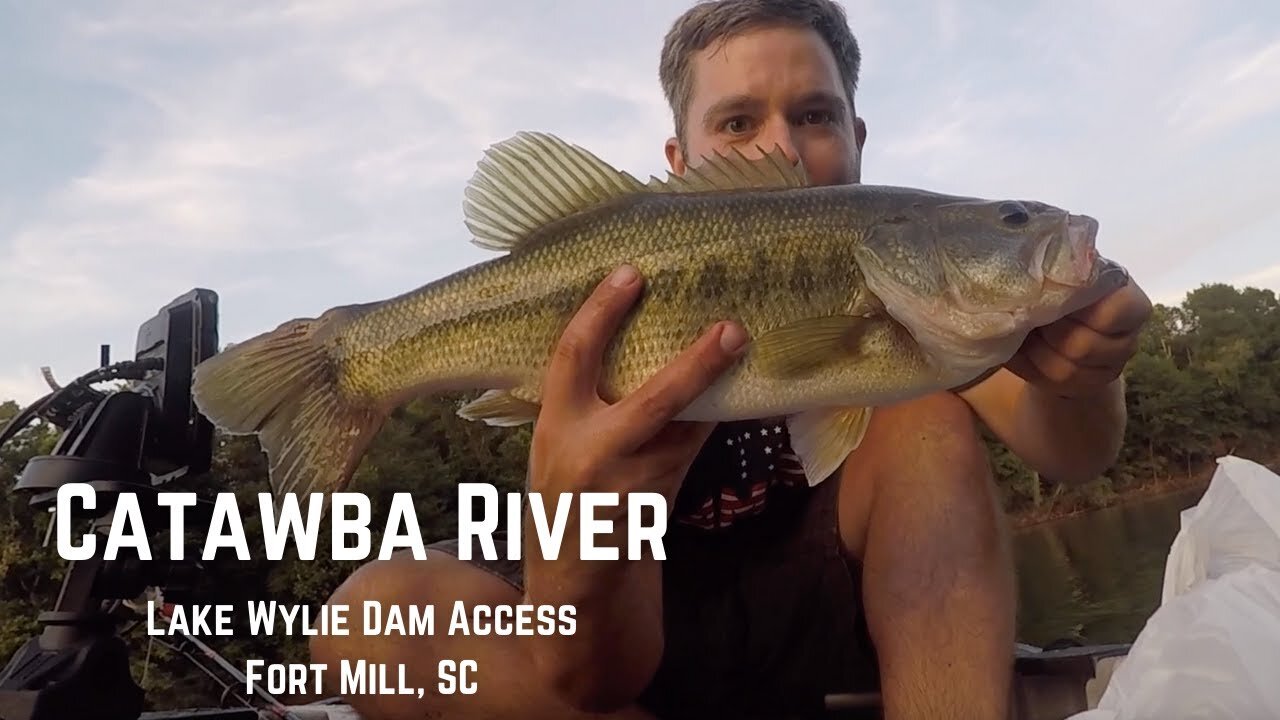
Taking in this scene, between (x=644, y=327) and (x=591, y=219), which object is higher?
(x=591, y=219)

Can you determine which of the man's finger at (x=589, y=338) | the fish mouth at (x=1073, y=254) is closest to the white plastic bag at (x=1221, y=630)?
the fish mouth at (x=1073, y=254)

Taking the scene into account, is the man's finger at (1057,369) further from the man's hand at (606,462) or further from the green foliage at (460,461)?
the green foliage at (460,461)

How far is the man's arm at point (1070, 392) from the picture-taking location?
65.1 inches

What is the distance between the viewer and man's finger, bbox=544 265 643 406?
1729 mm

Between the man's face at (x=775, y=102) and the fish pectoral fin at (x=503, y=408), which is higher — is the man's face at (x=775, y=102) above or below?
above

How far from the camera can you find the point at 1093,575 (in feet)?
55.2

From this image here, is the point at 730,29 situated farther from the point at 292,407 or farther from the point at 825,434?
the point at 292,407

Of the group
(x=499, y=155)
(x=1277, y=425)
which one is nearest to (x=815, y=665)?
(x=499, y=155)

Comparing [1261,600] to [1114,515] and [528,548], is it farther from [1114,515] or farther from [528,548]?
[1114,515]

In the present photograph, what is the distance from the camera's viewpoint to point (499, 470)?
90.3ft

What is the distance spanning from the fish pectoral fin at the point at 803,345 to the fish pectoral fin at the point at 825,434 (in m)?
0.18

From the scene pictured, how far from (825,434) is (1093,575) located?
17.4 metres

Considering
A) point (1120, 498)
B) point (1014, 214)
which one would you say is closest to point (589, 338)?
point (1014, 214)

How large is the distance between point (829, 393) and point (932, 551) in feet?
1.97
